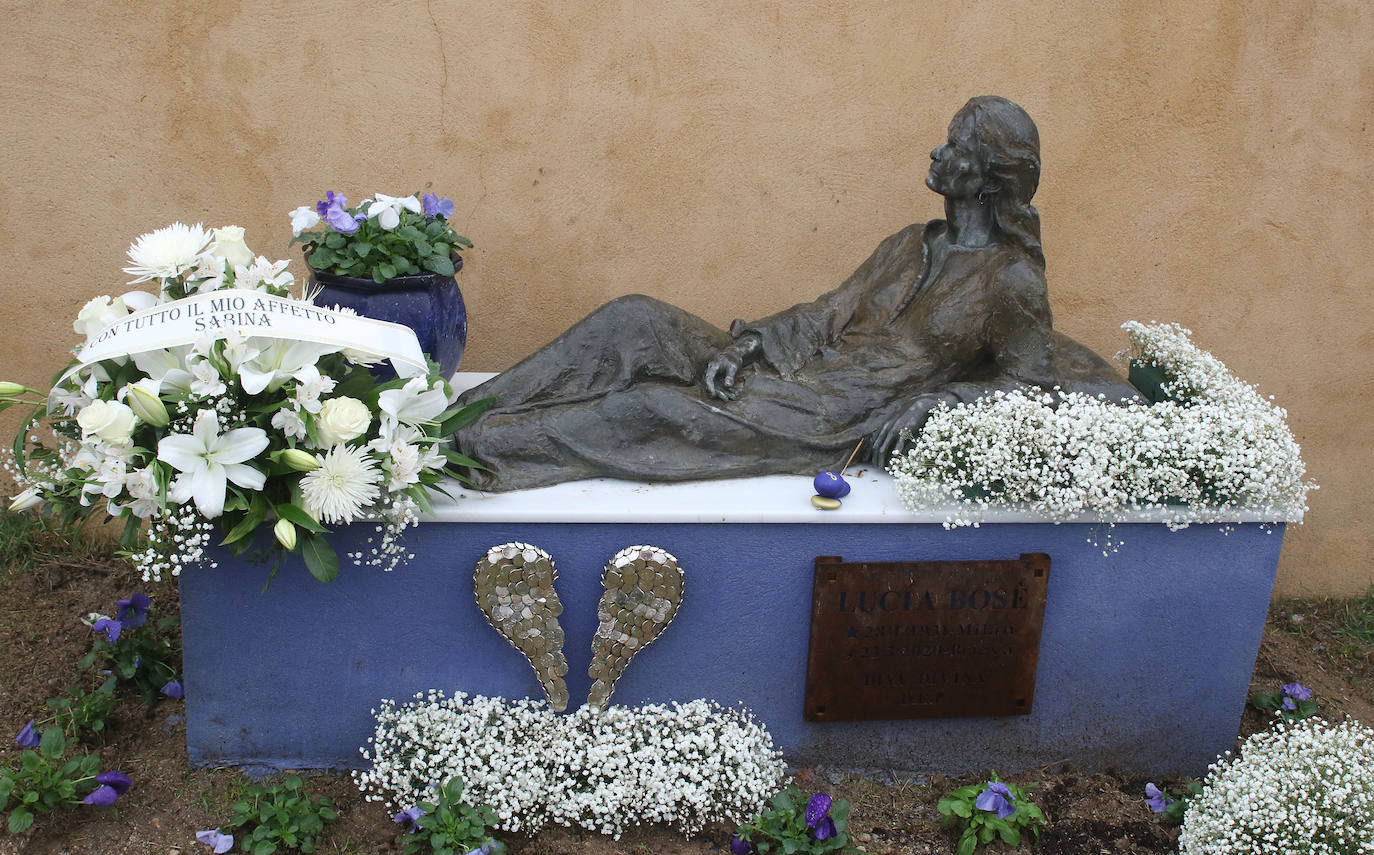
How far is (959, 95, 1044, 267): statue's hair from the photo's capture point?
3.25 metres

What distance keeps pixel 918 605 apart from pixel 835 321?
0.93 m

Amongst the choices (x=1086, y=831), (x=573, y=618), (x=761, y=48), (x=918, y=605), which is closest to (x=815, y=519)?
(x=918, y=605)

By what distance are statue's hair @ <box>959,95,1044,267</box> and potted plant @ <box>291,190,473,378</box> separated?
1.52 metres

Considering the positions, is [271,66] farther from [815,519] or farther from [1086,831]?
[1086,831]

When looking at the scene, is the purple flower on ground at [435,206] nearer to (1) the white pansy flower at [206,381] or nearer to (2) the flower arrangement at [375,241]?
(2) the flower arrangement at [375,241]

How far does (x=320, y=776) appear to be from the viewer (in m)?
3.10

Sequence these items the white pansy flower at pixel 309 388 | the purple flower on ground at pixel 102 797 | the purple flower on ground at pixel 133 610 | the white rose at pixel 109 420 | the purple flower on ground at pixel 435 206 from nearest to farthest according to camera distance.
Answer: the white rose at pixel 109 420 → the white pansy flower at pixel 309 388 → the purple flower on ground at pixel 102 797 → the purple flower on ground at pixel 435 206 → the purple flower on ground at pixel 133 610

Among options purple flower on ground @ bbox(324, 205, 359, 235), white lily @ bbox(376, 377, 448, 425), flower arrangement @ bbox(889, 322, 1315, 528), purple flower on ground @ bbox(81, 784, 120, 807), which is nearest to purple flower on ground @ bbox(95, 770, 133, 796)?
purple flower on ground @ bbox(81, 784, 120, 807)

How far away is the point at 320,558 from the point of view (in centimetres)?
273

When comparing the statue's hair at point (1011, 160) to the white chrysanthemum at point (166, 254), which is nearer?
the white chrysanthemum at point (166, 254)

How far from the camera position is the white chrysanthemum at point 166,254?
9.48 feet

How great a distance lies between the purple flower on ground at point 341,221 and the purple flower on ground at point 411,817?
4.95 feet

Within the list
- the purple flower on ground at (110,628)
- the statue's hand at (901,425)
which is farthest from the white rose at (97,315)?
the statue's hand at (901,425)

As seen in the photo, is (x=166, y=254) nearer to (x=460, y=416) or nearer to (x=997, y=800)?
(x=460, y=416)
